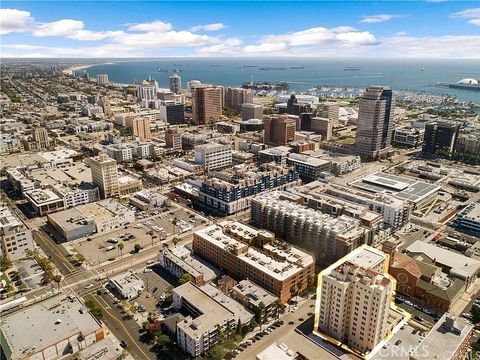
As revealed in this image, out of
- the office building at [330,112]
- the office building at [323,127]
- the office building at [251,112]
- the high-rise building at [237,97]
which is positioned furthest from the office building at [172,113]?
the office building at [330,112]

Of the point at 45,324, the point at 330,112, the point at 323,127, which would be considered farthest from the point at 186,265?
the point at 330,112

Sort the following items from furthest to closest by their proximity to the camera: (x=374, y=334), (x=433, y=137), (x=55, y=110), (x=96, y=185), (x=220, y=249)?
(x=55, y=110) < (x=433, y=137) < (x=96, y=185) < (x=220, y=249) < (x=374, y=334)

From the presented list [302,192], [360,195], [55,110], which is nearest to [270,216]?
[302,192]

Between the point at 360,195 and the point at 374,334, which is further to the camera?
the point at 360,195

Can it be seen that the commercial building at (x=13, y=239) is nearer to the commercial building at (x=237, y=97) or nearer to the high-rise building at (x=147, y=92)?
the commercial building at (x=237, y=97)

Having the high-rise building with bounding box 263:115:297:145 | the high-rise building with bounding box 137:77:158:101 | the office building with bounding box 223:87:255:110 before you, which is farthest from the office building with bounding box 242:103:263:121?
the high-rise building with bounding box 137:77:158:101

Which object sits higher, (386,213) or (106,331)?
(386,213)

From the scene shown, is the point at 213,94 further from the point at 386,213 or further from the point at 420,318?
the point at 420,318

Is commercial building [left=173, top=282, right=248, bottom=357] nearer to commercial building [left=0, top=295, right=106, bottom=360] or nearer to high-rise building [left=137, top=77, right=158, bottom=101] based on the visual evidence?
commercial building [left=0, top=295, right=106, bottom=360]
